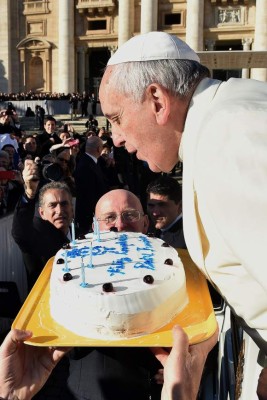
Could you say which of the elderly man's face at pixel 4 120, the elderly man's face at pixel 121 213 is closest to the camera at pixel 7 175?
the elderly man's face at pixel 121 213

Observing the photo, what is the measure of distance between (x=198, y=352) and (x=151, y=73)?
35.5 inches

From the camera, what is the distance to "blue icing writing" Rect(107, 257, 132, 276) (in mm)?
1575

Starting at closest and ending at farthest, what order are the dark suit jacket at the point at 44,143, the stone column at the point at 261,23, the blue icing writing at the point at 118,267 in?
1. the blue icing writing at the point at 118,267
2. the dark suit jacket at the point at 44,143
3. the stone column at the point at 261,23

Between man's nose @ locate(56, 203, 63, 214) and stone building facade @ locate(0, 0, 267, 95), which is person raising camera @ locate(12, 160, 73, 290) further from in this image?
stone building facade @ locate(0, 0, 267, 95)

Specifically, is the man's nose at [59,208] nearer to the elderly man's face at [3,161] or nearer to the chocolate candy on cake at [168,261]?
the chocolate candy on cake at [168,261]

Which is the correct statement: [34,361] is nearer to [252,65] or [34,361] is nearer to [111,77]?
[111,77]

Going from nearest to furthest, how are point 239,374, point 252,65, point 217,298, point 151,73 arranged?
1. point 151,73
2. point 239,374
3. point 217,298
4. point 252,65

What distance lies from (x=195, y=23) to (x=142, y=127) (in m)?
31.4

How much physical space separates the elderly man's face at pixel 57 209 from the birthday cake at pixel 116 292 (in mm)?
2224

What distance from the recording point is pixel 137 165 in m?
9.46

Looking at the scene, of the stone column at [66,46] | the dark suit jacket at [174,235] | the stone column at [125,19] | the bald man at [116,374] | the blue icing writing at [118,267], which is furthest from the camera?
the stone column at [66,46]

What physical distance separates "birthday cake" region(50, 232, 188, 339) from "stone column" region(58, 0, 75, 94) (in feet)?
108

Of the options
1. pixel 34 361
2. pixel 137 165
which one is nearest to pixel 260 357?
pixel 34 361

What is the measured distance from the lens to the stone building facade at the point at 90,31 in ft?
102
